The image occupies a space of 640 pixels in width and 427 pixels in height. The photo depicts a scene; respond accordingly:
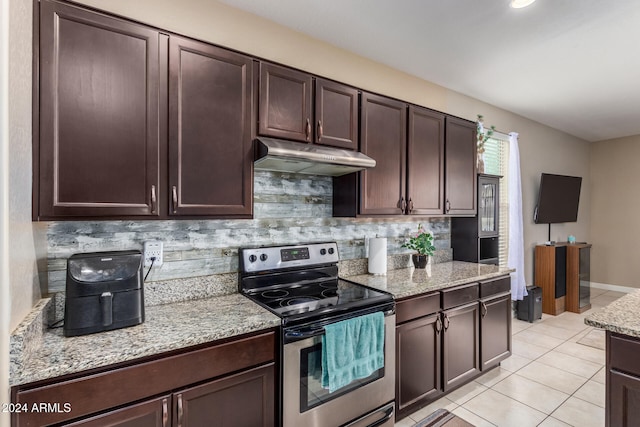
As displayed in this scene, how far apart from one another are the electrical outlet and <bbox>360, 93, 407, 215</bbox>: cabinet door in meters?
1.36

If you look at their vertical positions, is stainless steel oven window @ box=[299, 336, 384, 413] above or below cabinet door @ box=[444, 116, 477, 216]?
below

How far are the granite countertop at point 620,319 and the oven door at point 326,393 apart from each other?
1.04 metres

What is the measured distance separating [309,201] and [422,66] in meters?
1.70

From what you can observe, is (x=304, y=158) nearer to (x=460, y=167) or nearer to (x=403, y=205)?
(x=403, y=205)

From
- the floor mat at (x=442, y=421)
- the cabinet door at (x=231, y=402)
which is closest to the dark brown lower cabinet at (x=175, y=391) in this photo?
the cabinet door at (x=231, y=402)

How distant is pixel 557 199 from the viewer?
4930 millimetres

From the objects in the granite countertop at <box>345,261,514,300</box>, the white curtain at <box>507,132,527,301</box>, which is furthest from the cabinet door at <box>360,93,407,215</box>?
the white curtain at <box>507,132,527,301</box>

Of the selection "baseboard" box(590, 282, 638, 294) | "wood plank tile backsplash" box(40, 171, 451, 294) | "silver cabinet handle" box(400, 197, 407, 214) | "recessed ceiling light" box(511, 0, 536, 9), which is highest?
"recessed ceiling light" box(511, 0, 536, 9)

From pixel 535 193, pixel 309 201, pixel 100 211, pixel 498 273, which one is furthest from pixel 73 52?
pixel 535 193

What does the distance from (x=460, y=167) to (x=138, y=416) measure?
3.00 m

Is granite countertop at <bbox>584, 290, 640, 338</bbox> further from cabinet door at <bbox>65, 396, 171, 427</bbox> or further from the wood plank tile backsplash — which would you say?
cabinet door at <bbox>65, 396, 171, 427</bbox>

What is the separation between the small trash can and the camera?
4254 millimetres

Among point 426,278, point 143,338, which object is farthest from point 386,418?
point 143,338

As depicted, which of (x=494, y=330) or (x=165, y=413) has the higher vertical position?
(x=165, y=413)
